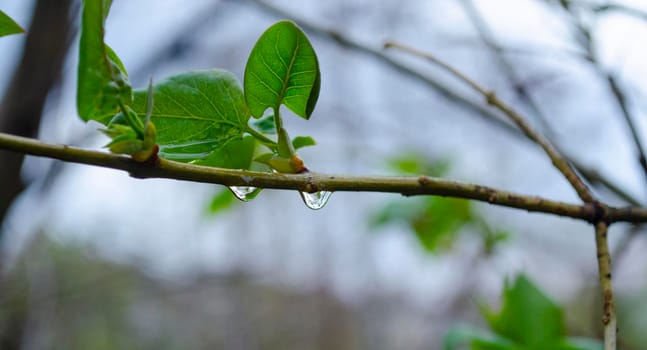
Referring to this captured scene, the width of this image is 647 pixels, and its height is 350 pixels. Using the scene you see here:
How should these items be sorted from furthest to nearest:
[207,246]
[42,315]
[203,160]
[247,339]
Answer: [207,246] → [247,339] → [42,315] → [203,160]

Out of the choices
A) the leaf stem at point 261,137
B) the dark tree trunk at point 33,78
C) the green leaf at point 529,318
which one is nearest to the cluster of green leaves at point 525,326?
the green leaf at point 529,318

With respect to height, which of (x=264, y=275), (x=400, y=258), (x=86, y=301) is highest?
(x=400, y=258)

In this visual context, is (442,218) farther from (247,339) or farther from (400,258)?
(400,258)

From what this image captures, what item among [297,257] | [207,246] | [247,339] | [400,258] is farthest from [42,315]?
[400,258]

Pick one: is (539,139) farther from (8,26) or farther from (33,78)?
(33,78)

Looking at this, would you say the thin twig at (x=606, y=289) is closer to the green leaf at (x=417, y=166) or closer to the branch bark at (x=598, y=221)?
→ the branch bark at (x=598, y=221)

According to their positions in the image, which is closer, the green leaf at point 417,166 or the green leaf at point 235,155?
the green leaf at point 235,155

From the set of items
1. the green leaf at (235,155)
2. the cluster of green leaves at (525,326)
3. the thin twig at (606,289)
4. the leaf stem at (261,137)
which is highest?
the leaf stem at (261,137)
